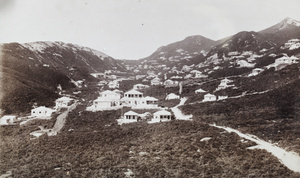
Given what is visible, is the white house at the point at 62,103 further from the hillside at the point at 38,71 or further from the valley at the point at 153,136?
the hillside at the point at 38,71

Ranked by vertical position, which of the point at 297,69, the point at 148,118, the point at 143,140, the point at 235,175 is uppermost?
the point at 297,69

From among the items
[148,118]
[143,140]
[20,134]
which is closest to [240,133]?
[143,140]

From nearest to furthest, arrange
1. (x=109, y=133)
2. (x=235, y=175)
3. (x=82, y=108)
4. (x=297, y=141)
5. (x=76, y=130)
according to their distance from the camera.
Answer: (x=235, y=175) → (x=297, y=141) → (x=109, y=133) → (x=76, y=130) → (x=82, y=108)

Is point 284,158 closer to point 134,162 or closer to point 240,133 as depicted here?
point 240,133

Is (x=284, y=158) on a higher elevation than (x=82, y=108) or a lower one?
lower

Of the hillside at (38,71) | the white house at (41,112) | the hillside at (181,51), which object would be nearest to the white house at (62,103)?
the hillside at (38,71)

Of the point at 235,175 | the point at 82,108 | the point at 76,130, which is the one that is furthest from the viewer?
the point at 82,108

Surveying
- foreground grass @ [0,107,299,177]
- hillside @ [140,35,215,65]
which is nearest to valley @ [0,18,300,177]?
foreground grass @ [0,107,299,177]

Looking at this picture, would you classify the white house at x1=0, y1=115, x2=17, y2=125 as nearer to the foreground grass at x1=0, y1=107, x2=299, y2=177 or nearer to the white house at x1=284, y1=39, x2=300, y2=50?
the foreground grass at x1=0, y1=107, x2=299, y2=177

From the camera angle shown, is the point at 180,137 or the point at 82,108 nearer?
the point at 180,137

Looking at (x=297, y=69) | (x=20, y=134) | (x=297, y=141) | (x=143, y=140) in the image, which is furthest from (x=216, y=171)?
(x=297, y=69)
